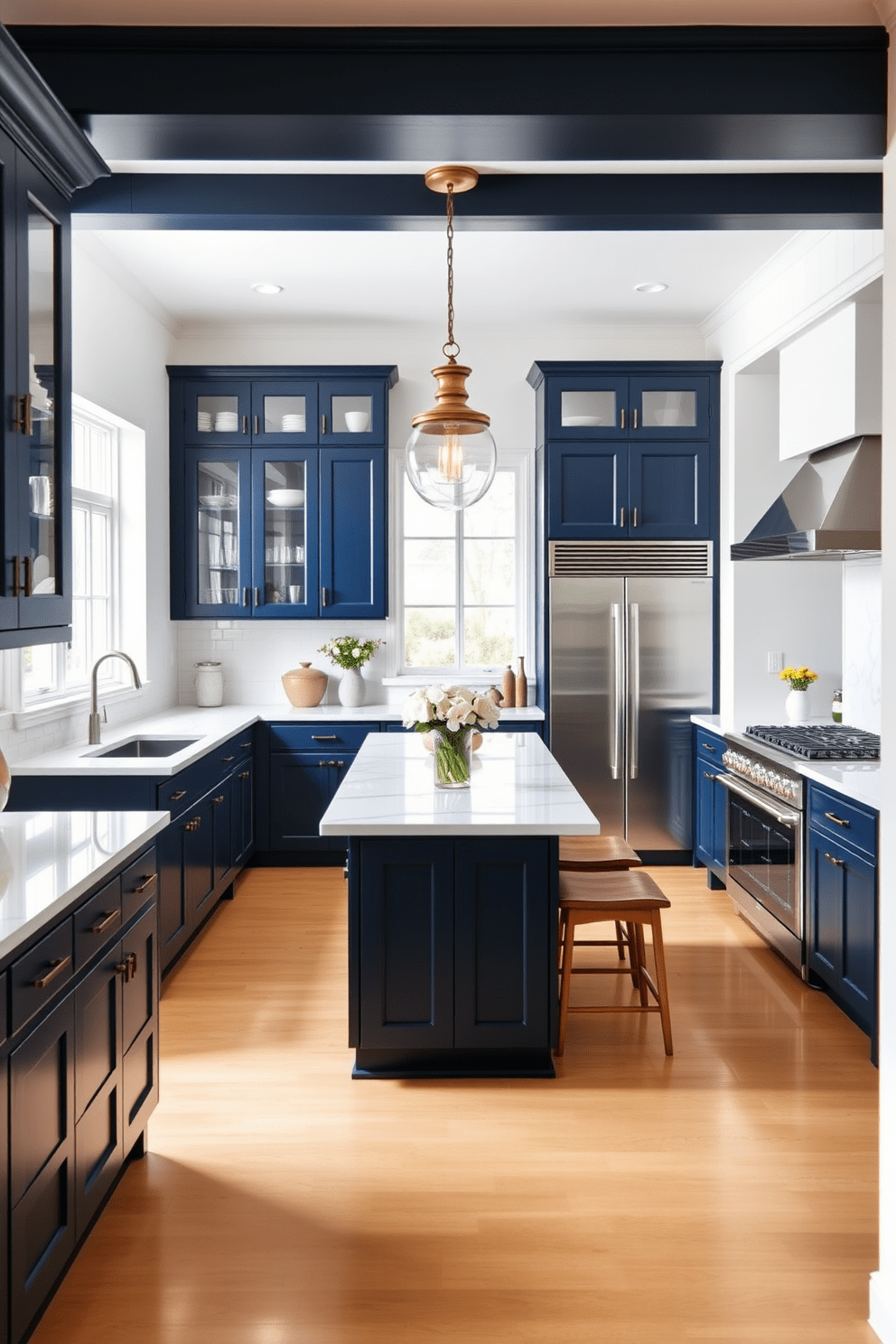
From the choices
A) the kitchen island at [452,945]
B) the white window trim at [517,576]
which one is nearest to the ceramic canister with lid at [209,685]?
the white window trim at [517,576]

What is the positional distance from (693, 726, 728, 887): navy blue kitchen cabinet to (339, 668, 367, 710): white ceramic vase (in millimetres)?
1991

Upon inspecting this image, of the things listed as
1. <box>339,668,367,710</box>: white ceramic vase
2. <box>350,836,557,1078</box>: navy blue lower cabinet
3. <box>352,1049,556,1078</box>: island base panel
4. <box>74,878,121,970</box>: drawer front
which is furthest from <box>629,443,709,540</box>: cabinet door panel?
<box>74,878,121,970</box>: drawer front

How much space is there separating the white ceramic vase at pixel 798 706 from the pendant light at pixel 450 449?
233 centimetres

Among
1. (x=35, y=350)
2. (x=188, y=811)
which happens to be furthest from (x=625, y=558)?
(x=35, y=350)

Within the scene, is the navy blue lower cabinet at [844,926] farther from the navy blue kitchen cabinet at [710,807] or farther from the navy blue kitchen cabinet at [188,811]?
the navy blue kitchen cabinet at [188,811]

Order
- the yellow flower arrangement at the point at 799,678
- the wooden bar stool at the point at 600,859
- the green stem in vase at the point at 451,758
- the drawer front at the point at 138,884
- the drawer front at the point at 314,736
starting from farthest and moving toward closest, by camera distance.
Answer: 1. the drawer front at the point at 314,736
2. the yellow flower arrangement at the point at 799,678
3. the wooden bar stool at the point at 600,859
4. the green stem in vase at the point at 451,758
5. the drawer front at the point at 138,884

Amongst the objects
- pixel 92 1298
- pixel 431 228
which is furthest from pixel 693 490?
pixel 92 1298

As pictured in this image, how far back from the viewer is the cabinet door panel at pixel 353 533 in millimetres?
6164

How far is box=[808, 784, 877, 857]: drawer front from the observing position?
135 inches

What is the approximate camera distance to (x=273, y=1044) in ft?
11.7

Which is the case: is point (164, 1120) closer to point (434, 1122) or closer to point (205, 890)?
point (434, 1122)

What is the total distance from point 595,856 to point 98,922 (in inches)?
79.5

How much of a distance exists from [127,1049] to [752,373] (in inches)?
184

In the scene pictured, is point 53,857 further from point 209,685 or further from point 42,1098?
point 209,685
